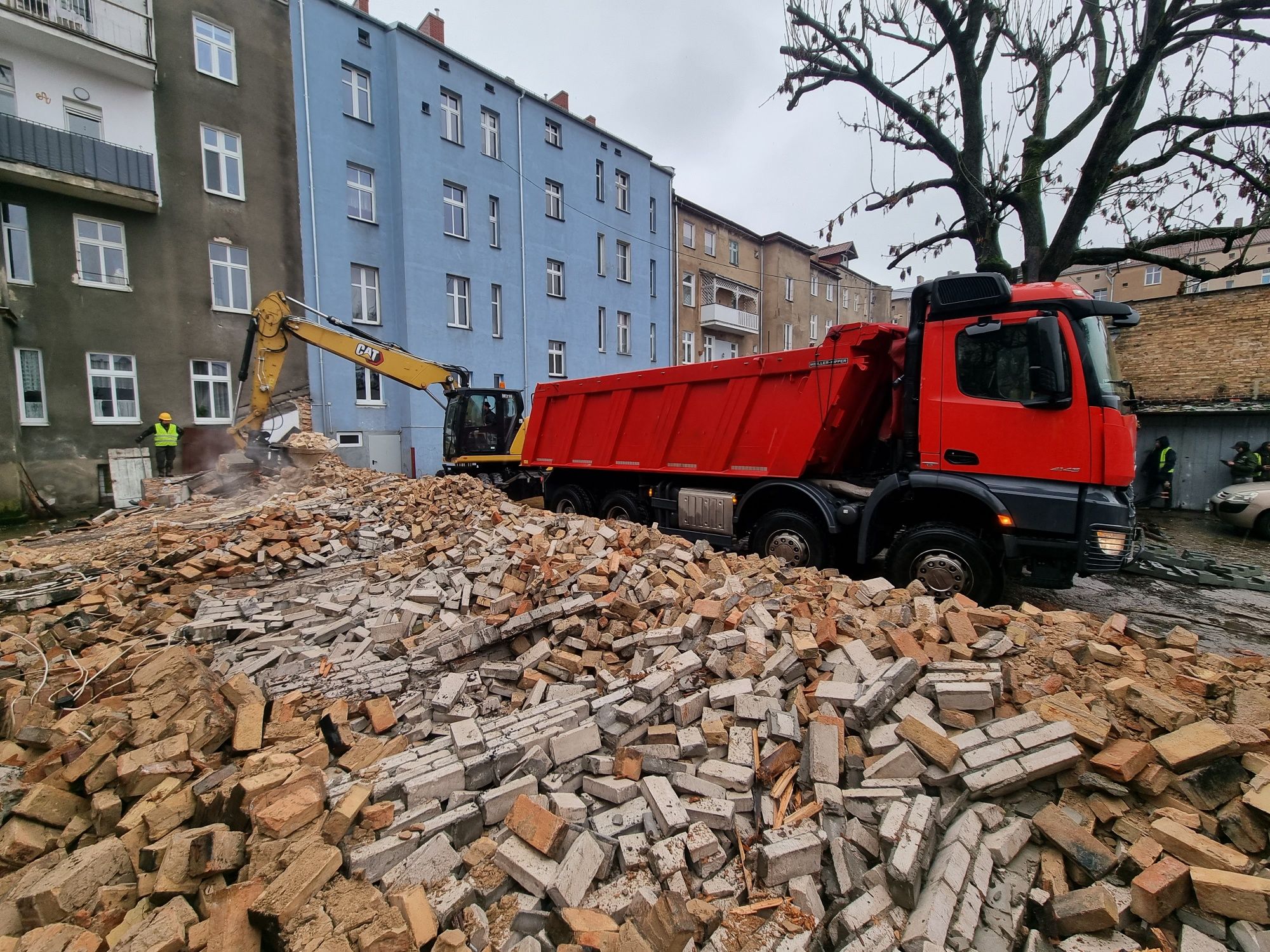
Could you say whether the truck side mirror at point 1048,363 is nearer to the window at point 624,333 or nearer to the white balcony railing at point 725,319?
the window at point 624,333

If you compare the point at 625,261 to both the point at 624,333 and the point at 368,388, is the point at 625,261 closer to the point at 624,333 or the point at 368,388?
the point at 624,333

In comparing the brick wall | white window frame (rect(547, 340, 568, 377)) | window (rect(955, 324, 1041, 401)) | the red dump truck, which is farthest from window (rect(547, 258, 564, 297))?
window (rect(955, 324, 1041, 401))

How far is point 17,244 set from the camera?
13.3 meters

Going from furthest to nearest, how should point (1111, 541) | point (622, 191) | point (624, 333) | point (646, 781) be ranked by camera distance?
point (624, 333) → point (622, 191) → point (1111, 541) → point (646, 781)

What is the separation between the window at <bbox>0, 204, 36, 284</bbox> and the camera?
1309 centimetres

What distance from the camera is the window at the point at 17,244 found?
13094mm

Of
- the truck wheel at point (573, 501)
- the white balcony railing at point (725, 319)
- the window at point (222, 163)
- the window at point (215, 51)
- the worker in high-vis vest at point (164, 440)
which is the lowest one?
the truck wheel at point (573, 501)

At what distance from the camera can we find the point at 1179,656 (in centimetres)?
354

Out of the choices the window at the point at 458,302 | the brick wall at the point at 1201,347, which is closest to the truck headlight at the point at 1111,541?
the brick wall at the point at 1201,347

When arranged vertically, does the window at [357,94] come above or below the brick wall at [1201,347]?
above

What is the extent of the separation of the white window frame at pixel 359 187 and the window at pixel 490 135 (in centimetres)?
424

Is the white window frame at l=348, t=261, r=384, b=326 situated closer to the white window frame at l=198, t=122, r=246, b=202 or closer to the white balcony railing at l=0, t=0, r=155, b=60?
A: the white window frame at l=198, t=122, r=246, b=202

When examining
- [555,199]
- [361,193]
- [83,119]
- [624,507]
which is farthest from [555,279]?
[624,507]

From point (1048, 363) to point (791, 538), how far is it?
2903 mm
